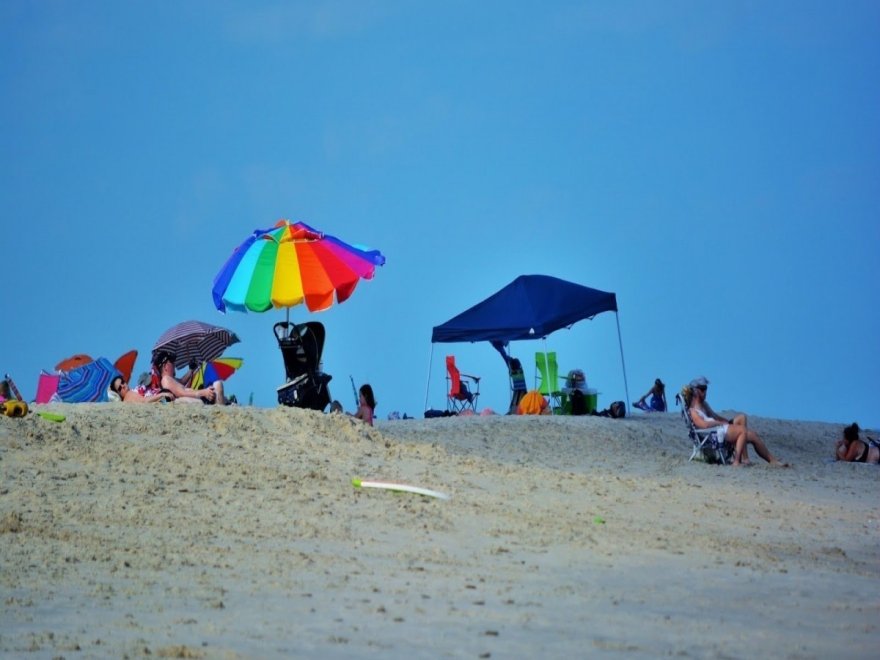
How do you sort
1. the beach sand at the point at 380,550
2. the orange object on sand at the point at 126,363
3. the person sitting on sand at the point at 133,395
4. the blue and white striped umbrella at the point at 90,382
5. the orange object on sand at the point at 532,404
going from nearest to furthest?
the beach sand at the point at 380,550
the person sitting on sand at the point at 133,395
the blue and white striped umbrella at the point at 90,382
the orange object on sand at the point at 126,363
the orange object on sand at the point at 532,404

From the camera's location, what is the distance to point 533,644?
208 inches

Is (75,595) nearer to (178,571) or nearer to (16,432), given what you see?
(178,571)

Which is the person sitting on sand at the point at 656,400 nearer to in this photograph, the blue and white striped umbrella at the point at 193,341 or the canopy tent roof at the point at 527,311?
the canopy tent roof at the point at 527,311

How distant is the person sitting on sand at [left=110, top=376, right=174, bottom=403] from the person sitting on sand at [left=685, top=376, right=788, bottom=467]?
579 cm

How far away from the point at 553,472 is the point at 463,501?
7.48 feet

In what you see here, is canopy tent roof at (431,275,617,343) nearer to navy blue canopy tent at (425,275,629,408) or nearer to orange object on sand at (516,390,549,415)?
navy blue canopy tent at (425,275,629,408)

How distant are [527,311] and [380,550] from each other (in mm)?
12304

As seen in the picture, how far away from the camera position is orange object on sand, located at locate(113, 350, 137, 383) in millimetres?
18413

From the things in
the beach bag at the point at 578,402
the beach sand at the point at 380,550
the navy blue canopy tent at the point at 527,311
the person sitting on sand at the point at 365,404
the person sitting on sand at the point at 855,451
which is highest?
the navy blue canopy tent at the point at 527,311

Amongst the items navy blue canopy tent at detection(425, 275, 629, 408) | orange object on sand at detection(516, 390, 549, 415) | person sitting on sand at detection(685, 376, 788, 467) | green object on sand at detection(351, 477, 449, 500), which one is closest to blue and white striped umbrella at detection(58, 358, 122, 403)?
navy blue canopy tent at detection(425, 275, 629, 408)

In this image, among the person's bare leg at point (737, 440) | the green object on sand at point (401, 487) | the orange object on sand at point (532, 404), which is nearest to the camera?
the green object on sand at point (401, 487)

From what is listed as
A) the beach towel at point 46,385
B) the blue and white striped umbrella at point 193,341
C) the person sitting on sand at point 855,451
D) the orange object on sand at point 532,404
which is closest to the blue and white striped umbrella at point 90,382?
the blue and white striped umbrella at point 193,341

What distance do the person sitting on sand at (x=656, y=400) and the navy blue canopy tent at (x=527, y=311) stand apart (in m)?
1.76

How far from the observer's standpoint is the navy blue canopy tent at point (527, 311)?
19312mm
